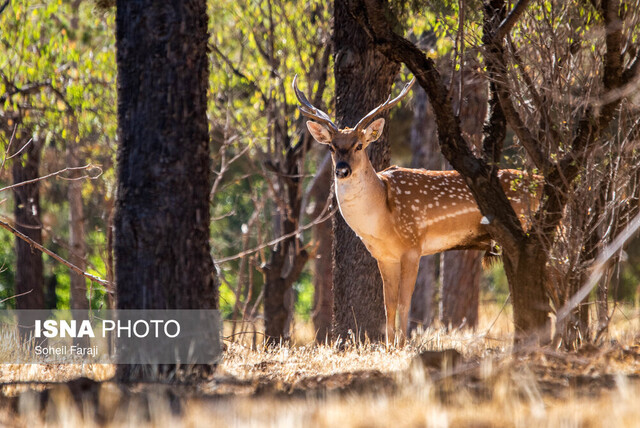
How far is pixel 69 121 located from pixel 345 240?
20.0ft

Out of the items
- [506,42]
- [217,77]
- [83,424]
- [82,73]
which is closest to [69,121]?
[82,73]

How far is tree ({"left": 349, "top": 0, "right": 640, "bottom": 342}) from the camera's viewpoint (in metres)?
6.51

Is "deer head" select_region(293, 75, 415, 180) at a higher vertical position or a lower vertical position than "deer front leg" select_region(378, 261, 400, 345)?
higher

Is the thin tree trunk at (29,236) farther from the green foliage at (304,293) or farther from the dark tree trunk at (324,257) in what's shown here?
the green foliage at (304,293)

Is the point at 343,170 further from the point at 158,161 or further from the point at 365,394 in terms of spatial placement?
the point at 365,394

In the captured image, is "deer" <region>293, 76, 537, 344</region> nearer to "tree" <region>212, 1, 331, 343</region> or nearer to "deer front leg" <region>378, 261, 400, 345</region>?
"deer front leg" <region>378, 261, 400, 345</region>

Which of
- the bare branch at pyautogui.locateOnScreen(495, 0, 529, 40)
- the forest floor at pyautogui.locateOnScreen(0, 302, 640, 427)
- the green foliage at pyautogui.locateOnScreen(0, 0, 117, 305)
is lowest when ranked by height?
the forest floor at pyautogui.locateOnScreen(0, 302, 640, 427)

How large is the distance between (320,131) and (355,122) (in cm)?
48

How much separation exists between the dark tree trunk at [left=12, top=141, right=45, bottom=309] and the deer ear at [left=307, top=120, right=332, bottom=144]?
19.0ft

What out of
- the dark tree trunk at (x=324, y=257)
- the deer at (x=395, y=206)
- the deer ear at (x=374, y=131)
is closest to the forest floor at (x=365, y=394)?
the deer at (x=395, y=206)

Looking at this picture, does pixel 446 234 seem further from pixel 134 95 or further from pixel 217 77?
pixel 217 77

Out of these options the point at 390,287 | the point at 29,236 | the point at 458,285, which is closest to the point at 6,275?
the point at 29,236

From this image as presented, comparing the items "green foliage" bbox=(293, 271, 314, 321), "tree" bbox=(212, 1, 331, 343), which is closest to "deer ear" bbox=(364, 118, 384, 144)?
"tree" bbox=(212, 1, 331, 343)

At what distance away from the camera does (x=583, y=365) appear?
217 inches
